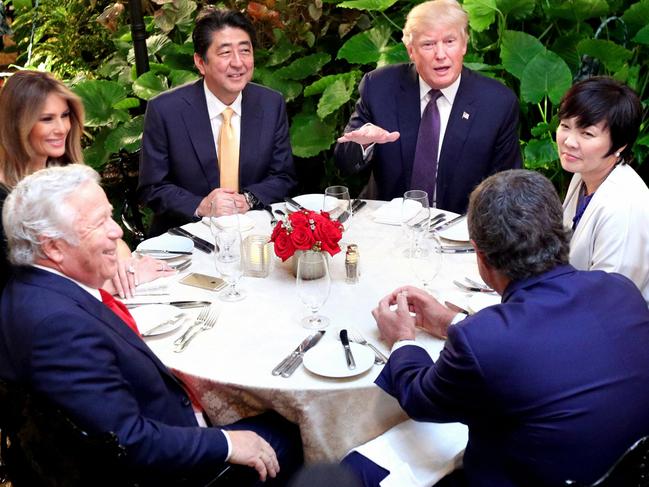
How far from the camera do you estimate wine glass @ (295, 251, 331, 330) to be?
1.82 m

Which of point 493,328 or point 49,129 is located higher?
point 49,129

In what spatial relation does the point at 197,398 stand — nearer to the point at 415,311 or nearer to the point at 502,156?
the point at 415,311

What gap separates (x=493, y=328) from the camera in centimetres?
135

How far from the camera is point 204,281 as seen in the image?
84.2 inches

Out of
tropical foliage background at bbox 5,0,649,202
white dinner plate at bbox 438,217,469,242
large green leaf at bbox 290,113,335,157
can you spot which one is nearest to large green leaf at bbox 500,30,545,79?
tropical foliage background at bbox 5,0,649,202

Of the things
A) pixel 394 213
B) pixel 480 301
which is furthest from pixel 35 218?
pixel 394 213

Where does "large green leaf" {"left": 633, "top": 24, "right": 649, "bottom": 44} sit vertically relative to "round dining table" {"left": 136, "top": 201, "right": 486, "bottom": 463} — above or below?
above

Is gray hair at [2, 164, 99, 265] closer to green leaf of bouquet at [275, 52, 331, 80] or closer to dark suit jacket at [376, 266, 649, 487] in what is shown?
dark suit jacket at [376, 266, 649, 487]

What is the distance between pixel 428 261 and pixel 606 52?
7.67ft

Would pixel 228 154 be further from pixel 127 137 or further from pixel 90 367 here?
pixel 90 367

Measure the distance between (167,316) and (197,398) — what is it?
260 millimetres

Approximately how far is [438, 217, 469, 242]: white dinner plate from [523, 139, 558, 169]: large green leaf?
1.28m

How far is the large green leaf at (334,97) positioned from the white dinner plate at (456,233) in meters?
1.69

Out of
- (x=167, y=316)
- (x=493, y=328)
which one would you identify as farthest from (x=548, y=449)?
(x=167, y=316)
